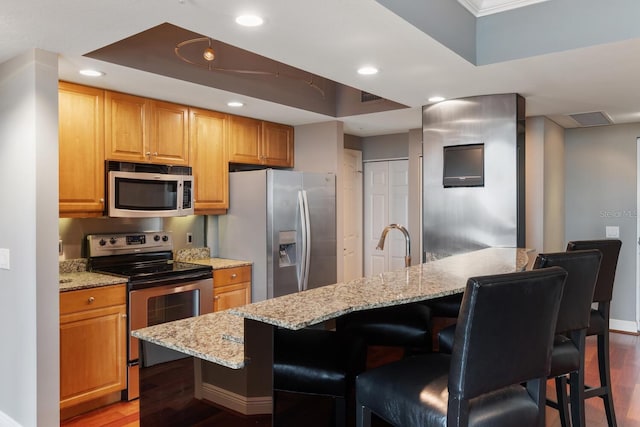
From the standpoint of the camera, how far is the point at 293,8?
2.03 metres

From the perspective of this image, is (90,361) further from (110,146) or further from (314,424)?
(314,424)

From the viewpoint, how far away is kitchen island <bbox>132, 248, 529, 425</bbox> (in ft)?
4.91

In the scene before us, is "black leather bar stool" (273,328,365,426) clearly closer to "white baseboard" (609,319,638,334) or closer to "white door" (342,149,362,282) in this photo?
"white door" (342,149,362,282)

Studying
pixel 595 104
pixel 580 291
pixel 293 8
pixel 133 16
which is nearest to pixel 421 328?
pixel 580 291

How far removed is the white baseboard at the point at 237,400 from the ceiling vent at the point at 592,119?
165 inches

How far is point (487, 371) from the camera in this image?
4.52 feet

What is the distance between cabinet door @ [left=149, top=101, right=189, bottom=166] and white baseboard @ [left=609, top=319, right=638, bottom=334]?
15.5ft

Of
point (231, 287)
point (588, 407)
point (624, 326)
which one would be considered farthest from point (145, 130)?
point (624, 326)

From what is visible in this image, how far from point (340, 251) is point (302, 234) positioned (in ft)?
2.07

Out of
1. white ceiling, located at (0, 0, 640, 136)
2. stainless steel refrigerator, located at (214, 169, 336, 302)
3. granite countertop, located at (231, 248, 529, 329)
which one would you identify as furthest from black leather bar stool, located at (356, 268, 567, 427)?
stainless steel refrigerator, located at (214, 169, 336, 302)

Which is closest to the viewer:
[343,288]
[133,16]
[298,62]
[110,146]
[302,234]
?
[343,288]

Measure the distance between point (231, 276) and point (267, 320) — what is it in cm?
269

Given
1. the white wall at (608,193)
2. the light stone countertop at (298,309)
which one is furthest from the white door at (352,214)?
the light stone countertop at (298,309)

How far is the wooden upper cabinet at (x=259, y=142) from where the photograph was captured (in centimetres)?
441
